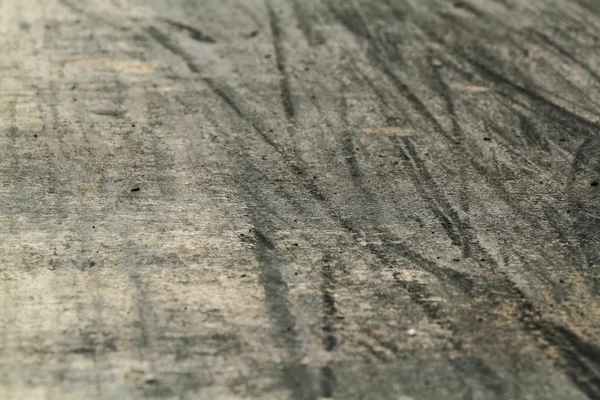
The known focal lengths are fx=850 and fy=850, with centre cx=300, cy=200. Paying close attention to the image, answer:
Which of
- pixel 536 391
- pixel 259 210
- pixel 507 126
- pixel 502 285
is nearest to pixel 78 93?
pixel 259 210

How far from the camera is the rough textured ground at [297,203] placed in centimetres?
470

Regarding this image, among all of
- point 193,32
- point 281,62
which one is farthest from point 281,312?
point 193,32

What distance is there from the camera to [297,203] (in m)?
6.23

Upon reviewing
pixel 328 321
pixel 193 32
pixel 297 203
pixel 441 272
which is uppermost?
pixel 441 272

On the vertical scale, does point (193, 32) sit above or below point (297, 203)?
below

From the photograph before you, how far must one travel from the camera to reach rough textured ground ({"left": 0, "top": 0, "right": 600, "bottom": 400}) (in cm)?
470

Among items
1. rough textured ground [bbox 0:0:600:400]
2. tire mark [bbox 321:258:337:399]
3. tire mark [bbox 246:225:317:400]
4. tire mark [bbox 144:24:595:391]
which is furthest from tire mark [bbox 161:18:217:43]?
tire mark [bbox 321:258:337:399]

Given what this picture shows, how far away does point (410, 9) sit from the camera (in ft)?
32.7

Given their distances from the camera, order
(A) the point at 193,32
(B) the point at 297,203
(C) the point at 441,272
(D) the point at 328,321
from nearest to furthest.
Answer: (D) the point at 328,321 → (C) the point at 441,272 → (B) the point at 297,203 → (A) the point at 193,32

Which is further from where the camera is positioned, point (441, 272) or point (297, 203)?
point (297, 203)

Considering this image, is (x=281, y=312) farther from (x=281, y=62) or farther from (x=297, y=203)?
(x=281, y=62)

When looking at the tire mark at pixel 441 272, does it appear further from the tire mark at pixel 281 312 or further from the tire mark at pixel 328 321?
the tire mark at pixel 281 312

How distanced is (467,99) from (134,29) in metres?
3.73

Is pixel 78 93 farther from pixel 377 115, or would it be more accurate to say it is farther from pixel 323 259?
pixel 323 259
